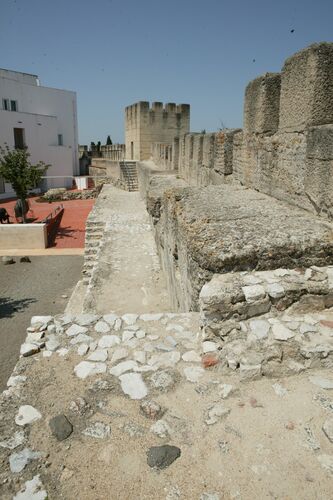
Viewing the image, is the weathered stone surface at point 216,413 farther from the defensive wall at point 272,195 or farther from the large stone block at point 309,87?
the large stone block at point 309,87

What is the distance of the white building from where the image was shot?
2419 centimetres

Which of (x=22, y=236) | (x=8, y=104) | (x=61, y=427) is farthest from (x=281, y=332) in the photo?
(x=8, y=104)

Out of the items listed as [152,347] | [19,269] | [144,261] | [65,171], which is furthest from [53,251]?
[65,171]

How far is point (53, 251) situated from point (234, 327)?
422 inches

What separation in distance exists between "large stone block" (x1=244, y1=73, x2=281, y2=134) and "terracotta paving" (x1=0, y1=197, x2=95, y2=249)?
9.85 meters

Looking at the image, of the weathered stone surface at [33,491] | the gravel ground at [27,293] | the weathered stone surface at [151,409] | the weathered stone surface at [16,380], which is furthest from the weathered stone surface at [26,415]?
the gravel ground at [27,293]

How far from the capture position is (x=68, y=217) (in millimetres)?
17828

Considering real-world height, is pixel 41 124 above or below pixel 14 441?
above

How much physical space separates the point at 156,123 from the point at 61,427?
66.8ft

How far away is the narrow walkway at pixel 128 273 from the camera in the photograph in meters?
5.22

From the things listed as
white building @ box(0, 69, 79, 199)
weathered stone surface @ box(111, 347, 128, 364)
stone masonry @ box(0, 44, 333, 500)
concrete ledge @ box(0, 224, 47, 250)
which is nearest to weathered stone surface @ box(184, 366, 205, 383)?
stone masonry @ box(0, 44, 333, 500)

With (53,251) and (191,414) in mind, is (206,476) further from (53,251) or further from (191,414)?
(53,251)

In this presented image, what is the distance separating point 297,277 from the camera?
8.29 feet

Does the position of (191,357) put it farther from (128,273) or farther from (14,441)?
(128,273)
